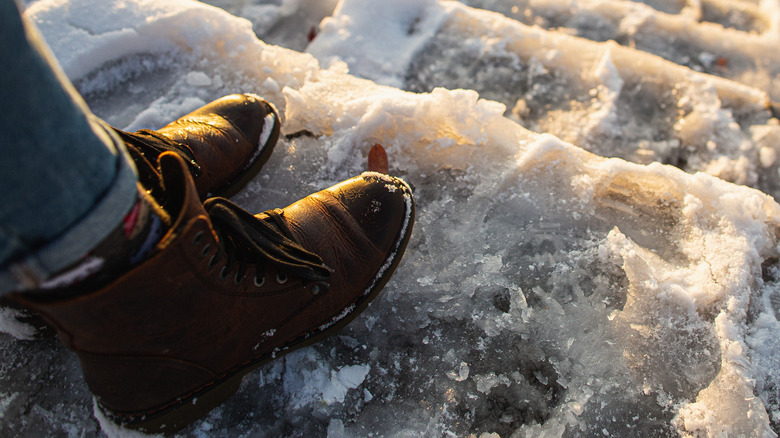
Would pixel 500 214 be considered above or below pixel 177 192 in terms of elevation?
below

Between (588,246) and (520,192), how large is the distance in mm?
300

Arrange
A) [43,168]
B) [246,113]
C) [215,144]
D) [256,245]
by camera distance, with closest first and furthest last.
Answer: [43,168] → [256,245] → [215,144] → [246,113]

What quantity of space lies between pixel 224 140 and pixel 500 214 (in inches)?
39.2

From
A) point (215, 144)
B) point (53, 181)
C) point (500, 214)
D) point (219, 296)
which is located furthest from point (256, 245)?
point (500, 214)

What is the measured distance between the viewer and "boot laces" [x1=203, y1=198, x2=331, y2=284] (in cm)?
109

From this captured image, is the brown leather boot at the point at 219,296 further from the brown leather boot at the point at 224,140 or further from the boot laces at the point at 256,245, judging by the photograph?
the brown leather boot at the point at 224,140

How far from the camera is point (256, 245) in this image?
1139mm

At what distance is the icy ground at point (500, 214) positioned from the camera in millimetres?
1247

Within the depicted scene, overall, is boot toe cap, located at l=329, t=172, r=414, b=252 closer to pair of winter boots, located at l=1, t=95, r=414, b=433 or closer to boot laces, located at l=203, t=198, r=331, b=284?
pair of winter boots, located at l=1, t=95, r=414, b=433

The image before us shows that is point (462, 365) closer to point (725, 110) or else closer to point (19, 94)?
point (19, 94)

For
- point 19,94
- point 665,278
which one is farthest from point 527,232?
point 19,94

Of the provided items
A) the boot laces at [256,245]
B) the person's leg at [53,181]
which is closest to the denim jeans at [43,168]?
the person's leg at [53,181]

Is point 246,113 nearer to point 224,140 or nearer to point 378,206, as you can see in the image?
point 224,140

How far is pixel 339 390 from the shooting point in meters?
1.27
